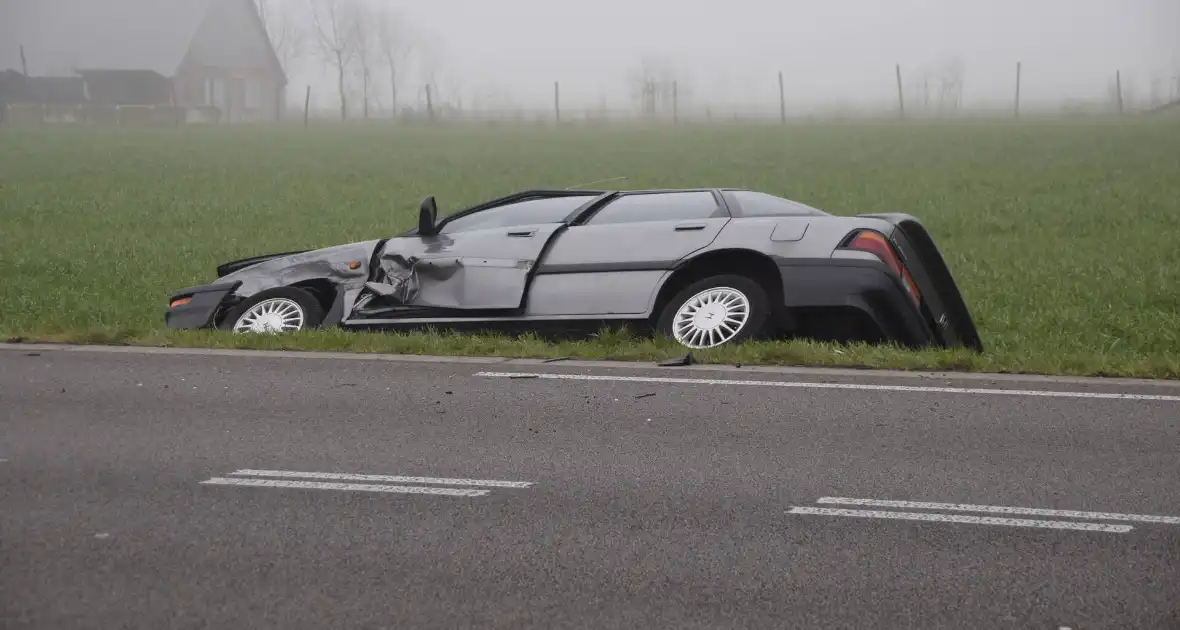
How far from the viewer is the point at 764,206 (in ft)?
31.0

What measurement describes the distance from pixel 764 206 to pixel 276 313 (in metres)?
3.72

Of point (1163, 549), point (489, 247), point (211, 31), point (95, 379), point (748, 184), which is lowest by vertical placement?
point (1163, 549)

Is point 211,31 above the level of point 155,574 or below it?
above

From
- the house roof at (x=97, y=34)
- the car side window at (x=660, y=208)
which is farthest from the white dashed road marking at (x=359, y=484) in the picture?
the house roof at (x=97, y=34)

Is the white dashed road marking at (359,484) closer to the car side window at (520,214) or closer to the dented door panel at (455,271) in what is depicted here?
the dented door panel at (455,271)

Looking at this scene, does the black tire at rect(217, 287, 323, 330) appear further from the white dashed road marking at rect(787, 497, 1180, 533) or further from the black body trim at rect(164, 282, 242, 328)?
the white dashed road marking at rect(787, 497, 1180, 533)

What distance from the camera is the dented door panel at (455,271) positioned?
9.52 meters

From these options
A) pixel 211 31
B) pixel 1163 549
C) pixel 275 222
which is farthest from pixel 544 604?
pixel 211 31

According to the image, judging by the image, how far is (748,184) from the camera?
2884 centimetres

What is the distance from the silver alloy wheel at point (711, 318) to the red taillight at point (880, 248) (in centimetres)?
83

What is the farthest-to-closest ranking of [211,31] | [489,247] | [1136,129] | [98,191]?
[211,31] < [1136,129] < [98,191] < [489,247]

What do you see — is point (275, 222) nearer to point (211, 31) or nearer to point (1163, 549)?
point (1163, 549)

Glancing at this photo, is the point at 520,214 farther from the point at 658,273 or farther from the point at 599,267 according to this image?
the point at 658,273

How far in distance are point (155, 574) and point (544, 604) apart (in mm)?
1356
